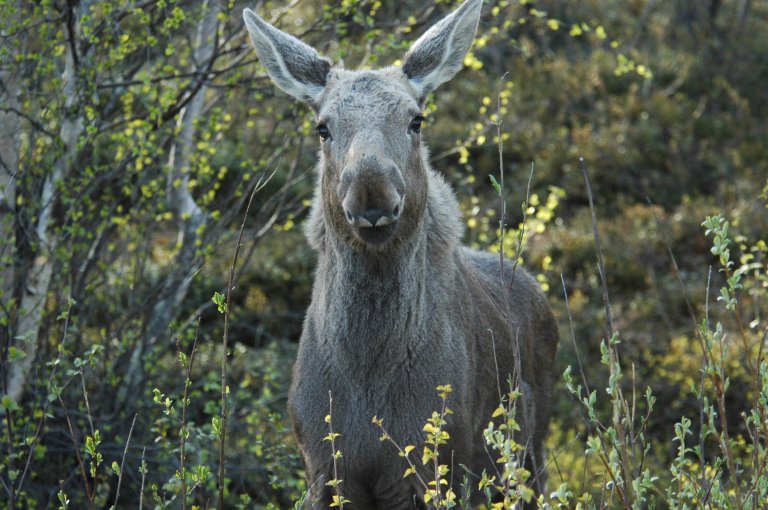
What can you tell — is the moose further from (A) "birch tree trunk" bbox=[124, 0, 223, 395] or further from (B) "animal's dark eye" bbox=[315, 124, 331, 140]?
(A) "birch tree trunk" bbox=[124, 0, 223, 395]

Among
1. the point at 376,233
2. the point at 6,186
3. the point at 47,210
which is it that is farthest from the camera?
the point at 47,210

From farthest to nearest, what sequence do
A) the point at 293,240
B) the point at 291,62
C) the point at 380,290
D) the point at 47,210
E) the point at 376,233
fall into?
1. the point at 293,240
2. the point at 47,210
3. the point at 291,62
4. the point at 380,290
5. the point at 376,233

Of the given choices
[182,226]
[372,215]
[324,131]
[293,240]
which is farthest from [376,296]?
[293,240]

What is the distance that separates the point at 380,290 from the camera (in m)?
4.86

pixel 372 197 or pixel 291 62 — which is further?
pixel 291 62

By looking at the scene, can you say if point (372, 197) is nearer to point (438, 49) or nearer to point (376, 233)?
point (376, 233)

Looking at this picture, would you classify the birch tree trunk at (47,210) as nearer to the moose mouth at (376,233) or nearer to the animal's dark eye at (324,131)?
the animal's dark eye at (324,131)

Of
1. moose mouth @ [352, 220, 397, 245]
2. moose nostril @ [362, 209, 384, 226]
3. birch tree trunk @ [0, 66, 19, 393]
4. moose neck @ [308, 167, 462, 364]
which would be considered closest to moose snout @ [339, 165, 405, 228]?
moose nostril @ [362, 209, 384, 226]

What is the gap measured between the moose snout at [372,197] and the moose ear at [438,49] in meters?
1.14

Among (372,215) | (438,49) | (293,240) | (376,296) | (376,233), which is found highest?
(438,49)

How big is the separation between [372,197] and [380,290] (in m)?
0.72

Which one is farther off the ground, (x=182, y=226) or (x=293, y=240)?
(x=182, y=226)

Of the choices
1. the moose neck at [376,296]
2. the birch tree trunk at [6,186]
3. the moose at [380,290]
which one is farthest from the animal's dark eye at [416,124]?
the birch tree trunk at [6,186]

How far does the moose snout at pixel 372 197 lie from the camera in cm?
427
